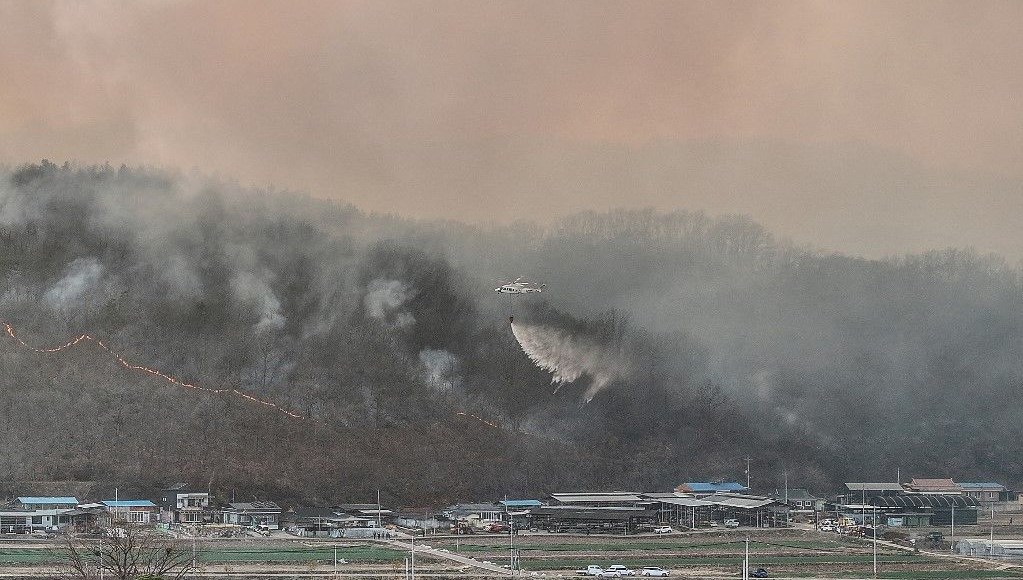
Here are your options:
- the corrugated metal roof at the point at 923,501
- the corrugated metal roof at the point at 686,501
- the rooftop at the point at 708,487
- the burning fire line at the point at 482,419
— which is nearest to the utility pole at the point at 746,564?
the corrugated metal roof at the point at 686,501

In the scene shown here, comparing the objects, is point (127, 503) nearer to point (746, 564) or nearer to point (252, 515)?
point (252, 515)

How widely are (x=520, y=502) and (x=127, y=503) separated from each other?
27.1 metres

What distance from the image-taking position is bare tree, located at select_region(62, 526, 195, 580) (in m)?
81.3

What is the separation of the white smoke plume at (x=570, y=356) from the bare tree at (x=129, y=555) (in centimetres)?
4716

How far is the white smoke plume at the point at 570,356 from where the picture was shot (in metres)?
148

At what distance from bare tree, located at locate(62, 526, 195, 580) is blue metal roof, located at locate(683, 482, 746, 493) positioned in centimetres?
4260

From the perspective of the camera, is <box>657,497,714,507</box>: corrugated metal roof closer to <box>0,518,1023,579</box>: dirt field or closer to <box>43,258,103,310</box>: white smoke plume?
<box>0,518,1023,579</box>: dirt field

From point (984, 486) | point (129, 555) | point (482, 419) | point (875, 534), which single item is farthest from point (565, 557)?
point (984, 486)

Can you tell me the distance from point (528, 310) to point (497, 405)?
12.3 meters

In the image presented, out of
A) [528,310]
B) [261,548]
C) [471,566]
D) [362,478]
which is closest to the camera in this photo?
[471,566]

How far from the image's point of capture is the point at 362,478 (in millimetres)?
131625

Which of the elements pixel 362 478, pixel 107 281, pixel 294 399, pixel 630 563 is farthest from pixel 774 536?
pixel 107 281

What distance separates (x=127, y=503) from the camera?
116 metres

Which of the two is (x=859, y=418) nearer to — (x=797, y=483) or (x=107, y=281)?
(x=797, y=483)
